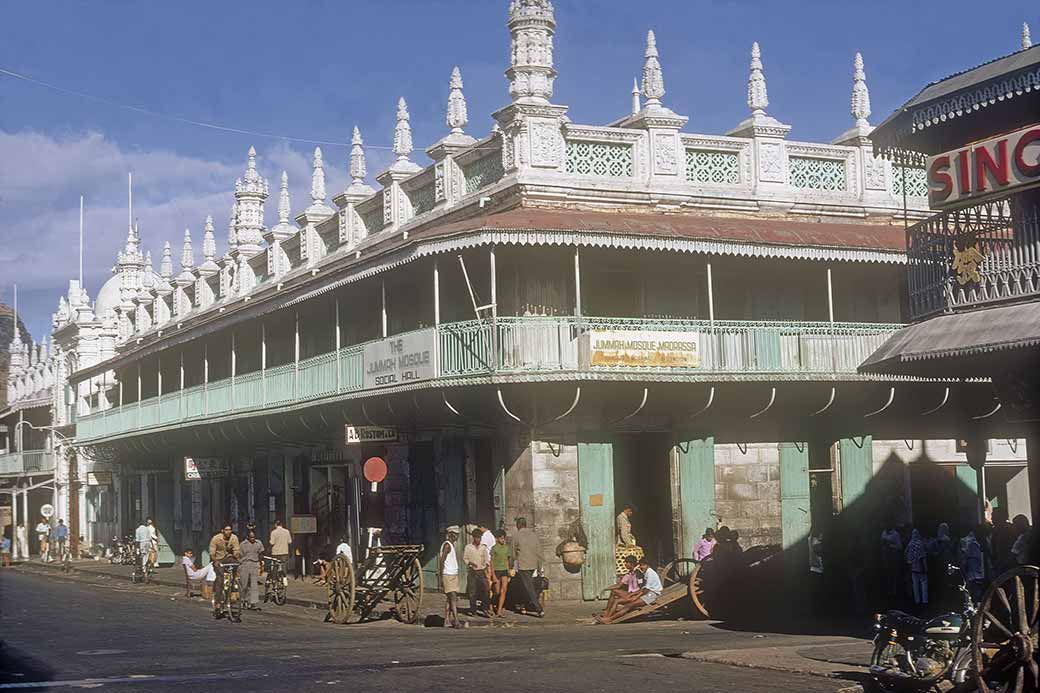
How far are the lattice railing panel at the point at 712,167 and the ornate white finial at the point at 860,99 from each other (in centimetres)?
326

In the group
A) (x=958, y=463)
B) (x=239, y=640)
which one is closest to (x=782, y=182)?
(x=958, y=463)

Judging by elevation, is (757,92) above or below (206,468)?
above

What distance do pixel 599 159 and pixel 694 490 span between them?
6353 mm

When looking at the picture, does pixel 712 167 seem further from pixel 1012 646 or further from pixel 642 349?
pixel 1012 646

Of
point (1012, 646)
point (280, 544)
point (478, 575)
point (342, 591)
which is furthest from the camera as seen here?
point (280, 544)

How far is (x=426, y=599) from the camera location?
2708 centimetres

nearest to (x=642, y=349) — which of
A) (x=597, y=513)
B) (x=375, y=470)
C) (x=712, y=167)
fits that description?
(x=597, y=513)

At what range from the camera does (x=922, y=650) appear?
13.0m

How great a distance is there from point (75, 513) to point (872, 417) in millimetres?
38957

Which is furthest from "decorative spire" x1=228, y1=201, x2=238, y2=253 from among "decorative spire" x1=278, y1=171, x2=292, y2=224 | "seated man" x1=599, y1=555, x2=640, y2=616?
"seated man" x1=599, y1=555, x2=640, y2=616

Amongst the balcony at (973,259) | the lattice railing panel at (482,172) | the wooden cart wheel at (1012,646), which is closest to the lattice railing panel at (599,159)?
the lattice railing panel at (482,172)

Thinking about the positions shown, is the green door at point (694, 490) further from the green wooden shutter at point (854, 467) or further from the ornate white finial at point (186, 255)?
the ornate white finial at point (186, 255)

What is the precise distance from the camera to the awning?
13914 mm

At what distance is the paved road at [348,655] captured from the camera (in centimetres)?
1458
